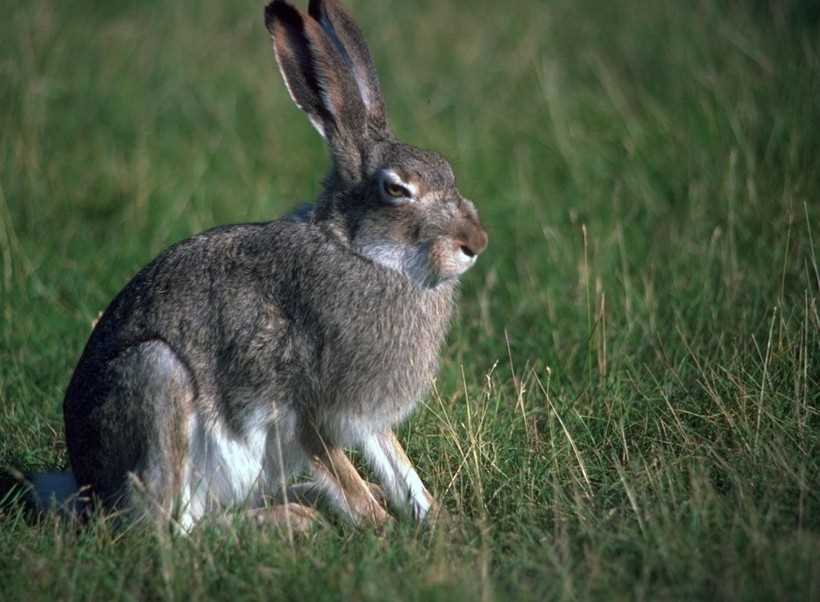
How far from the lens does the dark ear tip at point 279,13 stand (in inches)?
169

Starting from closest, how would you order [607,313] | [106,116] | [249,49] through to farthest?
[607,313]
[106,116]
[249,49]

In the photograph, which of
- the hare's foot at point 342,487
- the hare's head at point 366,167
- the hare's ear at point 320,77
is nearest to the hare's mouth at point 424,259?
the hare's head at point 366,167

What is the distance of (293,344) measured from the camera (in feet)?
13.7

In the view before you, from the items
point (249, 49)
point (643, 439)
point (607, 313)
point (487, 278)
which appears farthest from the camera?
point (249, 49)

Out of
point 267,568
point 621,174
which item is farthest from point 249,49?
point 267,568

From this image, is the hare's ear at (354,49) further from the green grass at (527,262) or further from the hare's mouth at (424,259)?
the green grass at (527,262)

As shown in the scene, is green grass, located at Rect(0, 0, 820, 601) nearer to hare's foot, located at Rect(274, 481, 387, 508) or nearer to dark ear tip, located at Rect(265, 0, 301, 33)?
hare's foot, located at Rect(274, 481, 387, 508)

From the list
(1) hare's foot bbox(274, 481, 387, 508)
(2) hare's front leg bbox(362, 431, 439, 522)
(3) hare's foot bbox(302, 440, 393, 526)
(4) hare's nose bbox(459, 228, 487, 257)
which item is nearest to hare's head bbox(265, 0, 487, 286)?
(4) hare's nose bbox(459, 228, 487, 257)

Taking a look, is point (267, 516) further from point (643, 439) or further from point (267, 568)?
point (643, 439)

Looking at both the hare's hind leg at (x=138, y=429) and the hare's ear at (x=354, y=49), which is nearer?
the hare's hind leg at (x=138, y=429)

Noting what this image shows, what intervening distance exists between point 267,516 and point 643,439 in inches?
51.9

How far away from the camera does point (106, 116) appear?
770 centimetres

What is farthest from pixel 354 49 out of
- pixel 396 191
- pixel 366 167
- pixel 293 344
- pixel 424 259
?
pixel 293 344

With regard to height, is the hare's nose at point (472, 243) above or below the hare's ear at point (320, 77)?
below
